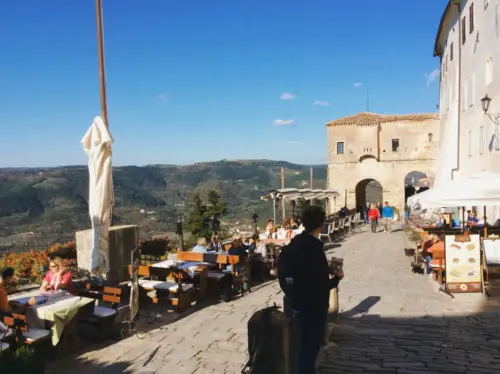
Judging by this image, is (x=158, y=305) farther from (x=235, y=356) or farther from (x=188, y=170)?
(x=188, y=170)

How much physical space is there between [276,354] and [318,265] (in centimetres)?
85

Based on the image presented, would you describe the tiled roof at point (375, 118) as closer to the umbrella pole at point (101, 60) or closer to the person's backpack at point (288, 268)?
the umbrella pole at point (101, 60)

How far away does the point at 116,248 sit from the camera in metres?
8.79

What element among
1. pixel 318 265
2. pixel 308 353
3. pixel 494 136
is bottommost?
pixel 308 353

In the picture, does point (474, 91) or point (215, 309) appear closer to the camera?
point (215, 309)

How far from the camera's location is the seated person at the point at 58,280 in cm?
657

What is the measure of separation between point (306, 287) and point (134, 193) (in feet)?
323

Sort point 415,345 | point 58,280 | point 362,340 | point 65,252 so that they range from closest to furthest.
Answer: point 415,345 < point 362,340 < point 58,280 < point 65,252

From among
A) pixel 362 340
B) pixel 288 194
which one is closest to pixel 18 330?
pixel 362 340

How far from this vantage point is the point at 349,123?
36375mm

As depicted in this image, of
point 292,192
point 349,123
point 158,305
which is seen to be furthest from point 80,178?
point 158,305

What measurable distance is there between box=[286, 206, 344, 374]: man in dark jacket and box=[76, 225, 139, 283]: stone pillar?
5617mm

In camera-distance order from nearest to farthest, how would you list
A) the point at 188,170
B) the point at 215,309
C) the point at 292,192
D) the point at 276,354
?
1. the point at 276,354
2. the point at 215,309
3. the point at 292,192
4. the point at 188,170

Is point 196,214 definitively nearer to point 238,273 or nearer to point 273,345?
point 238,273
